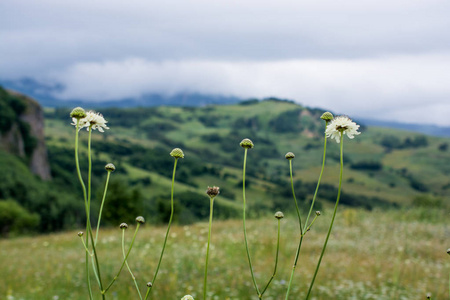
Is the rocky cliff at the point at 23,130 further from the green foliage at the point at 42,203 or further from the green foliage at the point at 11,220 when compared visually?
the green foliage at the point at 11,220

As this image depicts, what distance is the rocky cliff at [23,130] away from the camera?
81.8m

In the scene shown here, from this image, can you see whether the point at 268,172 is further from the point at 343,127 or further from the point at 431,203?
the point at 343,127

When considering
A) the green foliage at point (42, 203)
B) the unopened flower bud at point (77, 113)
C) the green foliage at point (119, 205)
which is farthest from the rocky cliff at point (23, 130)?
the unopened flower bud at point (77, 113)

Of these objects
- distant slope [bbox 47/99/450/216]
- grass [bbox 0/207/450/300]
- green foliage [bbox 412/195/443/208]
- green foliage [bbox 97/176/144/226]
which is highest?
grass [bbox 0/207/450/300]

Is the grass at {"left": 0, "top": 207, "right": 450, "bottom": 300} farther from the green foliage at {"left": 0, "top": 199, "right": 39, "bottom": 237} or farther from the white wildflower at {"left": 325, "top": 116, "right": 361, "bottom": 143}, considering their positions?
the green foliage at {"left": 0, "top": 199, "right": 39, "bottom": 237}

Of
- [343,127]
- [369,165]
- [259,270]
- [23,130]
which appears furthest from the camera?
[369,165]

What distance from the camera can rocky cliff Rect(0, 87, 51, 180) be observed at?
8175cm

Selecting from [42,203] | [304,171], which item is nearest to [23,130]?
[42,203]

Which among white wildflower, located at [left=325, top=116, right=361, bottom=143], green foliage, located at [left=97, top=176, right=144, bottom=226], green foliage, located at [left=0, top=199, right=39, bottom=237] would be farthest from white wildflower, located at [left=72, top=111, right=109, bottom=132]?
green foliage, located at [left=0, top=199, right=39, bottom=237]

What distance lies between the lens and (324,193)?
110000mm

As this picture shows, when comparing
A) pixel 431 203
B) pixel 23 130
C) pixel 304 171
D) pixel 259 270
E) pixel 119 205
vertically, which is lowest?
pixel 304 171

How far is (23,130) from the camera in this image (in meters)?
86.4

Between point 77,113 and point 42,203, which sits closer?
point 77,113

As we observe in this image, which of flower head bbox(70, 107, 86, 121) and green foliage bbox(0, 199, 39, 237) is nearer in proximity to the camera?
flower head bbox(70, 107, 86, 121)
